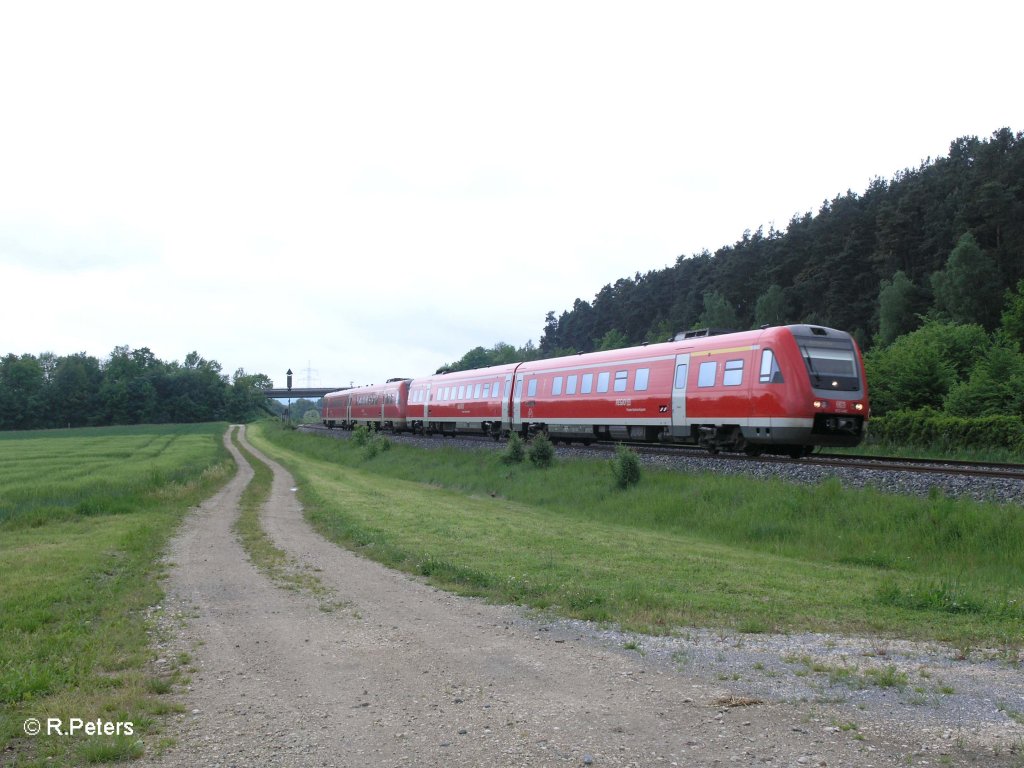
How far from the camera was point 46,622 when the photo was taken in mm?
8562

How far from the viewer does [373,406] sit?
61000mm

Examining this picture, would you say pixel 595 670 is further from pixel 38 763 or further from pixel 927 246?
pixel 927 246

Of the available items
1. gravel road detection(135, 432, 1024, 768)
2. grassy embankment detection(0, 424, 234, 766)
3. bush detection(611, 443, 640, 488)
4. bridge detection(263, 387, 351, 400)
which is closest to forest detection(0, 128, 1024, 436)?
bush detection(611, 443, 640, 488)

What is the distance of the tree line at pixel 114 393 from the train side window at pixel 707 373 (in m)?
135

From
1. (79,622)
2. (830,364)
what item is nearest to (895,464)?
(830,364)

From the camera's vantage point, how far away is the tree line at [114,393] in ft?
441

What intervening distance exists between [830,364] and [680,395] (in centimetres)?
459

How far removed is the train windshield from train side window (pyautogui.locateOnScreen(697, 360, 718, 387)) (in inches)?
108

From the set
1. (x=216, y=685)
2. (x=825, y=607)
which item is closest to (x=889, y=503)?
(x=825, y=607)

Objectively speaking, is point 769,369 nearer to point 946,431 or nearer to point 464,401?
point 946,431

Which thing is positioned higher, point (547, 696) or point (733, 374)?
point (733, 374)

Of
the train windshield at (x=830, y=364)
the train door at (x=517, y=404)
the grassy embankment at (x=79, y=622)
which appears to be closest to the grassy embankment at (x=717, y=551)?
the train windshield at (x=830, y=364)

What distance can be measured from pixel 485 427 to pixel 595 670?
108 ft

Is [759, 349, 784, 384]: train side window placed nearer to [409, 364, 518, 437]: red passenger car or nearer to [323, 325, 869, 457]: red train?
[323, 325, 869, 457]: red train
